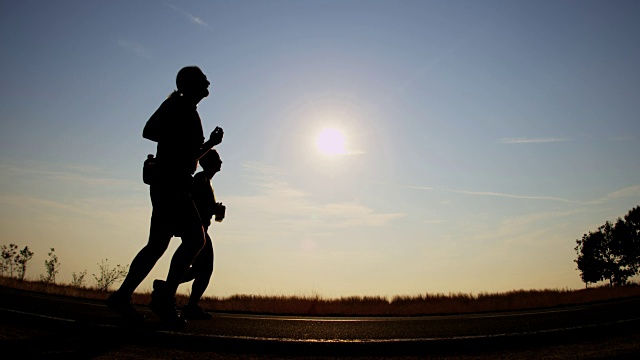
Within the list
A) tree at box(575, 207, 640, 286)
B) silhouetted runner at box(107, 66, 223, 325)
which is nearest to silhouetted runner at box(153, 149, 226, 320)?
silhouetted runner at box(107, 66, 223, 325)

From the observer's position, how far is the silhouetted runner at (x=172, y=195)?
3521 millimetres

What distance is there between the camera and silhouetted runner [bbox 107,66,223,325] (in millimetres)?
3521

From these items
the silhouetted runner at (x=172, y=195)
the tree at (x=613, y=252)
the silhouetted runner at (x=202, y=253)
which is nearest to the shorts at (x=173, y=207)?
the silhouetted runner at (x=172, y=195)

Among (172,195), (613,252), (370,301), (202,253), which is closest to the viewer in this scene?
(172,195)

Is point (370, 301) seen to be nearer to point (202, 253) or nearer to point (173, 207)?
point (202, 253)

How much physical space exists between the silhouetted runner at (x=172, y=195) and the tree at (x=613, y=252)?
57.0 metres

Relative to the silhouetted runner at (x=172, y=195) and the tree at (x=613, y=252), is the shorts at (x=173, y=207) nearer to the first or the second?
the silhouetted runner at (x=172, y=195)

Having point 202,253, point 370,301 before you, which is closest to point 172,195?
point 202,253

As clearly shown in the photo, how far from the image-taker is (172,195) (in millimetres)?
3631

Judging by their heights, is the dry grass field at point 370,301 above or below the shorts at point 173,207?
below

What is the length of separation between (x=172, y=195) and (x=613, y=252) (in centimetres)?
5831

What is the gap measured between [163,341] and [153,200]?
123cm

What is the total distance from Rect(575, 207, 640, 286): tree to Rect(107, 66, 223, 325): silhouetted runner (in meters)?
57.0

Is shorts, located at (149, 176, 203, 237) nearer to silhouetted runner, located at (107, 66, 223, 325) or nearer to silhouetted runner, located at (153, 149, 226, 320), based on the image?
silhouetted runner, located at (107, 66, 223, 325)
